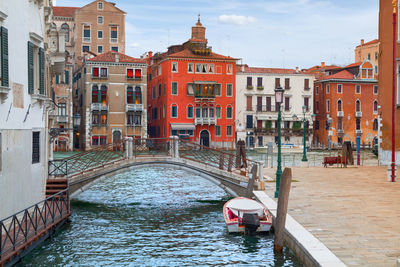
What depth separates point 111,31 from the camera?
63562mm

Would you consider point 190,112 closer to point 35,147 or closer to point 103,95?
point 103,95

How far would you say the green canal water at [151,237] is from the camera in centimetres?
1185

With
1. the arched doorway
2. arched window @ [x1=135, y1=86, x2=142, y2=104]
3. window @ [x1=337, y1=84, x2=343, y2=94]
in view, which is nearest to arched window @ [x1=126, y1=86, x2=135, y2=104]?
arched window @ [x1=135, y1=86, x2=142, y2=104]

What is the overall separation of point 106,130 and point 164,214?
119 feet

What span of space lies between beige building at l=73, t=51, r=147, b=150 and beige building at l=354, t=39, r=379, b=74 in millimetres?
38711

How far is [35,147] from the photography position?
14.5 m

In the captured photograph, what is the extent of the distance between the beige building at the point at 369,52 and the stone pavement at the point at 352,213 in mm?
58177

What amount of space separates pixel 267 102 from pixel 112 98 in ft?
61.6

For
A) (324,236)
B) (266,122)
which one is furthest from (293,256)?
(266,122)

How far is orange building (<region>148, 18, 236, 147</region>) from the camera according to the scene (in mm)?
54969

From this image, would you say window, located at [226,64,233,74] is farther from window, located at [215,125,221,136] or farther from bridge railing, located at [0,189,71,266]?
bridge railing, located at [0,189,71,266]

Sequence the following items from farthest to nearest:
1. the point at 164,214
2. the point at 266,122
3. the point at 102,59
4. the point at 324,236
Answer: the point at 266,122 → the point at 102,59 → the point at 164,214 → the point at 324,236

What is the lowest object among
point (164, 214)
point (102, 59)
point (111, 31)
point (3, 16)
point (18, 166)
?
point (164, 214)

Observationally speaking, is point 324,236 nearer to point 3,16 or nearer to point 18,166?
point 18,166
